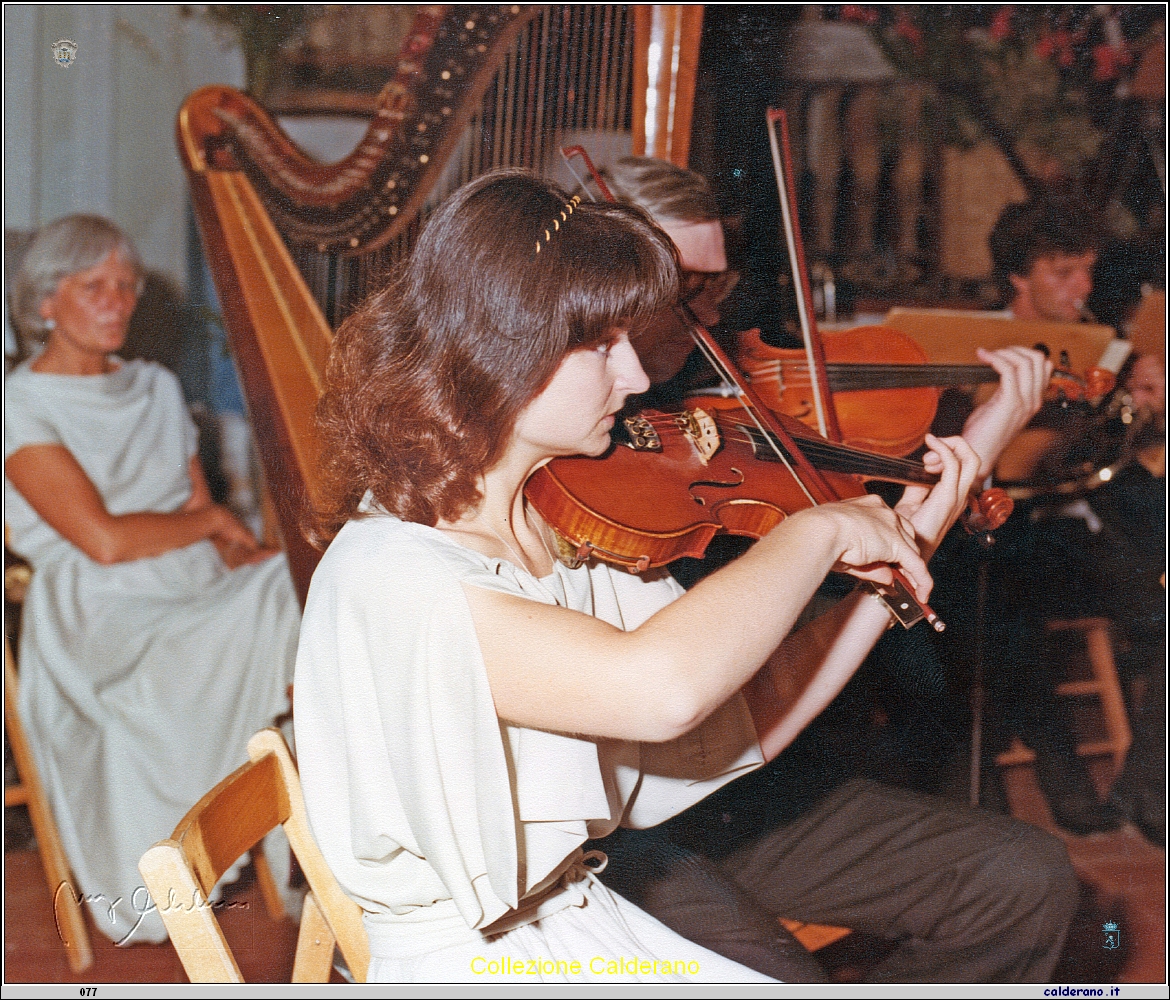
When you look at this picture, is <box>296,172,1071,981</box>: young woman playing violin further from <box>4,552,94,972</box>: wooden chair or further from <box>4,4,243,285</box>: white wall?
<box>4,4,243,285</box>: white wall

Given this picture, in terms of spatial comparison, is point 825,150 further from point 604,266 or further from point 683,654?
point 683,654

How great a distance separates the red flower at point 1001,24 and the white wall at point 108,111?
1985 mm

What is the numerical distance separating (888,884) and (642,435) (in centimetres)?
A: 73

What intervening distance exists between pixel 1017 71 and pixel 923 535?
2.27 meters

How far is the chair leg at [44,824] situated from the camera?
6.49ft

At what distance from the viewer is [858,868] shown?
146 cm

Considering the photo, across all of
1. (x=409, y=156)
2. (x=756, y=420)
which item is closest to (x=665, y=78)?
(x=409, y=156)

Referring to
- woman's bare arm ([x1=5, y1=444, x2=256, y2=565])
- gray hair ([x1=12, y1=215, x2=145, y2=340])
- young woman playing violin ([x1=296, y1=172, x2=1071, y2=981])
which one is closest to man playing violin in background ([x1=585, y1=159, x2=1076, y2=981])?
young woman playing violin ([x1=296, y1=172, x2=1071, y2=981])

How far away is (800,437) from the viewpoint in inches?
51.5

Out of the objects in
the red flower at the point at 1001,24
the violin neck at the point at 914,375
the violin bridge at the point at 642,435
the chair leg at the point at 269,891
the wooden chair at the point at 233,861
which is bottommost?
the chair leg at the point at 269,891

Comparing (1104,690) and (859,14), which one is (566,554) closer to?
(1104,690)

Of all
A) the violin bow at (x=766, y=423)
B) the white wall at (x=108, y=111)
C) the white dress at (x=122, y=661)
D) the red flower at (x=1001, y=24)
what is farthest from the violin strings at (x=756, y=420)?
the red flower at (x=1001, y=24)

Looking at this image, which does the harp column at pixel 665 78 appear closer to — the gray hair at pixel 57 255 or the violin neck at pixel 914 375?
the violin neck at pixel 914 375

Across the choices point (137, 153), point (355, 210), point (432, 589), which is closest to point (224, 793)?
point (432, 589)
